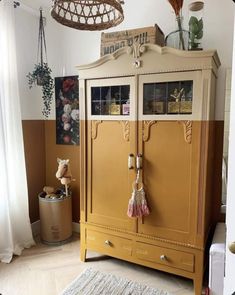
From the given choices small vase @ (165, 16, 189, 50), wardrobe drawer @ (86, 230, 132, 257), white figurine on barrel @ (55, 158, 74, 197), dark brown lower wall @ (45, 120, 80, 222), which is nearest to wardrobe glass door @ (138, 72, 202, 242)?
wardrobe drawer @ (86, 230, 132, 257)

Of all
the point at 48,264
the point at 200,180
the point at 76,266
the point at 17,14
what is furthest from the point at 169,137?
the point at 17,14

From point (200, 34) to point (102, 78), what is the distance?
86cm

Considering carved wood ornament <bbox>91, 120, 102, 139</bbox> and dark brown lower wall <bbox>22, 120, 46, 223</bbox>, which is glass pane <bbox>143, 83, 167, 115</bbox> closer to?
carved wood ornament <bbox>91, 120, 102, 139</bbox>

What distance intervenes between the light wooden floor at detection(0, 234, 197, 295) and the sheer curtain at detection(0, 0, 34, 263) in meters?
0.19

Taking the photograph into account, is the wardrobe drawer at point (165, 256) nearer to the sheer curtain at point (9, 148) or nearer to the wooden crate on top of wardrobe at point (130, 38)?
the sheer curtain at point (9, 148)

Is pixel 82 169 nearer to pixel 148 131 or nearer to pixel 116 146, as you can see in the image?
pixel 116 146

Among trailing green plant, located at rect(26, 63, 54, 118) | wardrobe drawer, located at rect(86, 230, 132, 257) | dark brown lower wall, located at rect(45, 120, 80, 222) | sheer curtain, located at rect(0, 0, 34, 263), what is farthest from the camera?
dark brown lower wall, located at rect(45, 120, 80, 222)

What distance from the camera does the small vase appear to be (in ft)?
6.67

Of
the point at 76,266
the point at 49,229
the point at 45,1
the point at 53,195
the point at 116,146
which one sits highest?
the point at 45,1

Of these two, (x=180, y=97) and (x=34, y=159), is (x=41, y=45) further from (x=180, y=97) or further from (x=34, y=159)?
(x=180, y=97)

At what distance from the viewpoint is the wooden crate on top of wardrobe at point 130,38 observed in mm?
2055

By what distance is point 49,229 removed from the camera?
2.67 meters

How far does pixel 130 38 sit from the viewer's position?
7.02ft

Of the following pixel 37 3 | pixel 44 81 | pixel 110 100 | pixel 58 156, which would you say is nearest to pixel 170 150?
pixel 110 100
